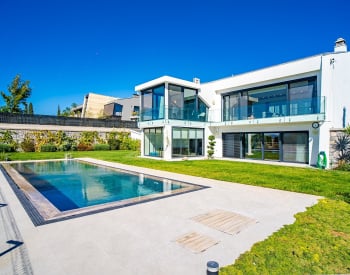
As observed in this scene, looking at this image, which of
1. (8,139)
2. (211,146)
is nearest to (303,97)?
(211,146)

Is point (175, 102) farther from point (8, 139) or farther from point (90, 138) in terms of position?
point (8, 139)

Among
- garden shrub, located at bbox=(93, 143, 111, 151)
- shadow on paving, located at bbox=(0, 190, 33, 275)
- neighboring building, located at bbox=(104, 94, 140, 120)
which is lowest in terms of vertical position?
shadow on paving, located at bbox=(0, 190, 33, 275)

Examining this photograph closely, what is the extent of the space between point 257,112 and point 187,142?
243 inches

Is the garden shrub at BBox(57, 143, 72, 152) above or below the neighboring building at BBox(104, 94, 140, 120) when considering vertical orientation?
below

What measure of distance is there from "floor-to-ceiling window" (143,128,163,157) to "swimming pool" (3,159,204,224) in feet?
22.3

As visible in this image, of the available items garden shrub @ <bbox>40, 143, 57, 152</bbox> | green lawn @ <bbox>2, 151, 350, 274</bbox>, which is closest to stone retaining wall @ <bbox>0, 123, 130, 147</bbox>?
garden shrub @ <bbox>40, 143, 57, 152</bbox>

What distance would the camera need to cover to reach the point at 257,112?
55.5 feet

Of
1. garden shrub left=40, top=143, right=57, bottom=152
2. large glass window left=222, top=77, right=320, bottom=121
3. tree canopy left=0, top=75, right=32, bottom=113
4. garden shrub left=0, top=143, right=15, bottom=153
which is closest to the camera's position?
large glass window left=222, top=77, right=320, bottom=121

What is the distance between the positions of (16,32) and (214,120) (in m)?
18.2

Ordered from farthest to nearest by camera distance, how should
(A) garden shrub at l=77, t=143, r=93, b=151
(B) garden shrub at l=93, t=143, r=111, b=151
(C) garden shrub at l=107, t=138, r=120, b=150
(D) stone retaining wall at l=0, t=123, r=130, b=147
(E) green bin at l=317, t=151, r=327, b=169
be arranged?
(C) garden shrub at l=107, t=138, r=120, b=150, (B) garden shrub at l=93, t=143, r=111, b=151, (A) garden shrub at l=77, t=143, r=93, b=151, (D) stone retaining wall at l=0, t=123, r=130, b=147, (E) green bin at l=317, t=151, r=327, b=169

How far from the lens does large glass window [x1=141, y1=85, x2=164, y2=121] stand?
1809 cm

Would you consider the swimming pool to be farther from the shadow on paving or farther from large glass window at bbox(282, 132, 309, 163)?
large glass window at bbox(282, 132, 309, 163)

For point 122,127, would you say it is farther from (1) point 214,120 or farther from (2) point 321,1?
(2) point 321,1

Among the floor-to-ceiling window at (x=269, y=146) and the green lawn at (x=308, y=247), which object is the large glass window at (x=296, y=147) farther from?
the green lawn at (x=308, y=247)
